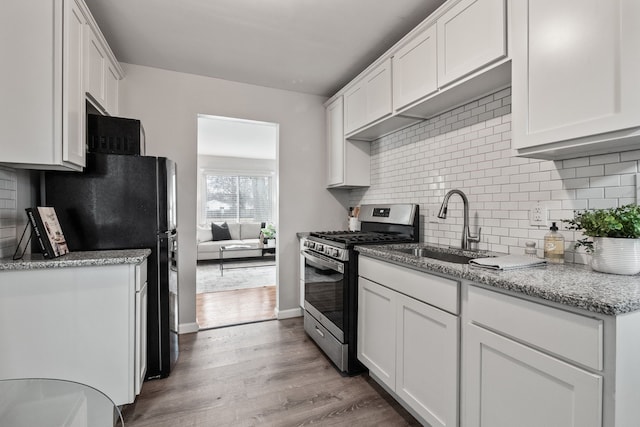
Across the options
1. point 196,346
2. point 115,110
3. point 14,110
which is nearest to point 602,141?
point 14,110

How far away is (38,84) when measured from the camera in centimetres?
160

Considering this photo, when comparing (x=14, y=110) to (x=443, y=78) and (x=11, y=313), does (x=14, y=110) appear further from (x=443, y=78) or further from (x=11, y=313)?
(x=443, y=78)

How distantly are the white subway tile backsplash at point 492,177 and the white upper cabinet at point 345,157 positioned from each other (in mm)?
394

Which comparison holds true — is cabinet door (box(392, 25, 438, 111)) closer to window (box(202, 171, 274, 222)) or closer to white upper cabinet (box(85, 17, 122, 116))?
white upper cabinet (box(85, 17, 122, 116))

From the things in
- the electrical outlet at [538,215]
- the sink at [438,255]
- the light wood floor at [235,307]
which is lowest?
the light wood floor at [235,307]

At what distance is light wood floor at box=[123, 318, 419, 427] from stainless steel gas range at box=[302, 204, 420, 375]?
0.55ft

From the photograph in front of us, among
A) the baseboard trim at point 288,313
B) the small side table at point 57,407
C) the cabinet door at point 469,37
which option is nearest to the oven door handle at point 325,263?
the baseboard trim at point 288,313

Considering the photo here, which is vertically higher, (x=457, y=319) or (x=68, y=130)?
(x=68, y=130)

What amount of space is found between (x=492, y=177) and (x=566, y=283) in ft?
3.18

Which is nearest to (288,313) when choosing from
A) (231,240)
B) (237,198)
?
(231,240)

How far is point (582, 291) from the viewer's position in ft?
3.16

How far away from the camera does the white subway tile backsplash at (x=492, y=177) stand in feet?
4.69

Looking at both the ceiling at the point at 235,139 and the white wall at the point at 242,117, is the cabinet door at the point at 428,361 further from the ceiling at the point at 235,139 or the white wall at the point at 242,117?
the ceiling at the point at 235,139

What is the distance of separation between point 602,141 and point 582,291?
61cm
